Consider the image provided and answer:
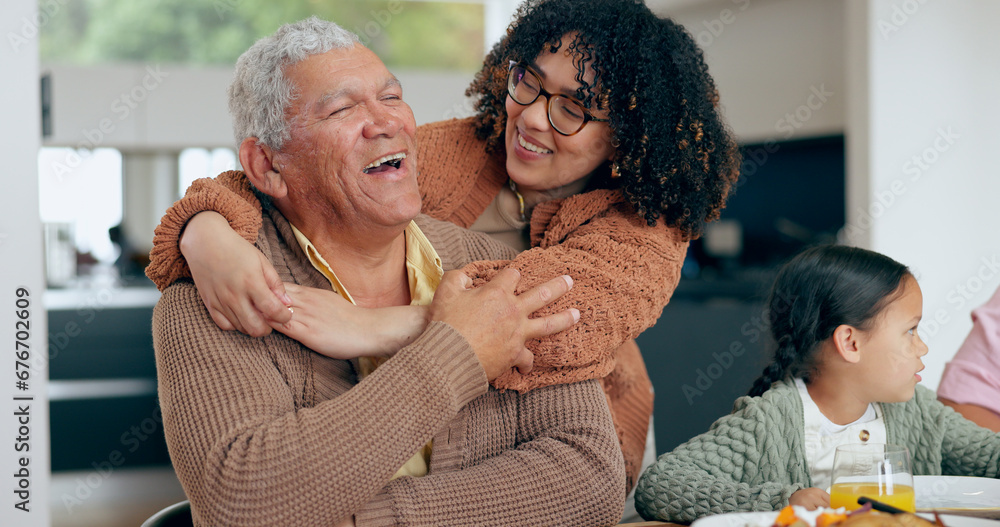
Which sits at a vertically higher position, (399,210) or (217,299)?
(399,210)

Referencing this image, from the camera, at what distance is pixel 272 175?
142cm

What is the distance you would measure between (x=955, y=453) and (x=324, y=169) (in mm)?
1229

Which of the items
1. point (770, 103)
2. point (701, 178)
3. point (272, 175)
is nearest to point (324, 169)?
point (272, 175)

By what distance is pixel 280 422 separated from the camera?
1099 millimetres

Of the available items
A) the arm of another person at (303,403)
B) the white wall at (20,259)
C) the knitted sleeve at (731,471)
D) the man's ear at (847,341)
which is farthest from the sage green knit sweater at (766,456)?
the white wall at (20,259)

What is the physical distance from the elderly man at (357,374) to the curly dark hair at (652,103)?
0.33m

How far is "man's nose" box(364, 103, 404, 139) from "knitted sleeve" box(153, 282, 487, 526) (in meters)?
0.37

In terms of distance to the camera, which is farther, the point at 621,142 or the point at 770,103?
the point at 770,103

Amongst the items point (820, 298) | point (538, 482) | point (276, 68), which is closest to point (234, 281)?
point (276, 68)

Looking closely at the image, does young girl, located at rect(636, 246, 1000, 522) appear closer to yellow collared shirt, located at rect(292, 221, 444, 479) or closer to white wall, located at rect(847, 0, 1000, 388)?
yellow collared shirt, located at rect(292, 221, 444, 479)

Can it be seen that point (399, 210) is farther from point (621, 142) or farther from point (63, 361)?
point (63, 361)

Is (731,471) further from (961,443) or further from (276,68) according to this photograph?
(276,68)

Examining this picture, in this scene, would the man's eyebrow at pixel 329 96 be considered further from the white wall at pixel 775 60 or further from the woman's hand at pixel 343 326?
the white wall at pixel 775 60

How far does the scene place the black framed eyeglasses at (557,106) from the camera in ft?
5.18
